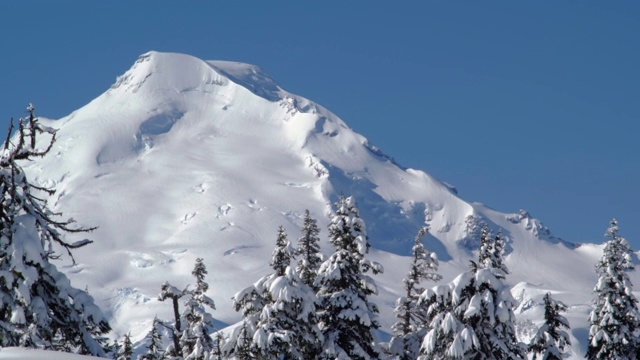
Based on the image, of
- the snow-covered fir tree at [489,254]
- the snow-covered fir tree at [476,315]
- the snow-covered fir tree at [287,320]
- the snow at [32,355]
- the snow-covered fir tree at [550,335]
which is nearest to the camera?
the snow at [32,355]

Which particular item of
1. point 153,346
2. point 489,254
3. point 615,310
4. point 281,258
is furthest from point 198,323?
point 615,310

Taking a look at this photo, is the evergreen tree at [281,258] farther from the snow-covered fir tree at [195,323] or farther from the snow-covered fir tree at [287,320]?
the snow-covered fir tree at [195,323]

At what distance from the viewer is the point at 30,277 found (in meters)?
13.8

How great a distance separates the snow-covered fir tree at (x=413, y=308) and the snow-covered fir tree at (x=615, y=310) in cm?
619

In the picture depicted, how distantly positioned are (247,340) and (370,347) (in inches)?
175

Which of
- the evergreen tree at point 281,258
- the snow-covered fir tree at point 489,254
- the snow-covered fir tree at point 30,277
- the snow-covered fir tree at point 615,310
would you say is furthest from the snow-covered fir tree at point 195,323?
the snow-covered fir tree at point 30,277

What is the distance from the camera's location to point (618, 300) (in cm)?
3491

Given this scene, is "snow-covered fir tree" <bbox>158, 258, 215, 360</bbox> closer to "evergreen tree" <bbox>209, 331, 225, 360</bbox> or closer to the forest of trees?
the forest of trees

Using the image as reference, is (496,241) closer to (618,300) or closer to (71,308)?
(618,300)

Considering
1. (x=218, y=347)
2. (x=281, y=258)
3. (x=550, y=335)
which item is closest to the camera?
(x=218, y=347)

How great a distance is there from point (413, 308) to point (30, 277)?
22.3 m

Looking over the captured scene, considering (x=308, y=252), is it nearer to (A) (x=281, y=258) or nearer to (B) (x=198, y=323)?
(A) (x=281, y=258)

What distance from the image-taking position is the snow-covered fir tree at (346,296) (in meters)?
30.3

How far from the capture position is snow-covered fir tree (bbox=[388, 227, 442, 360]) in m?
33.7
